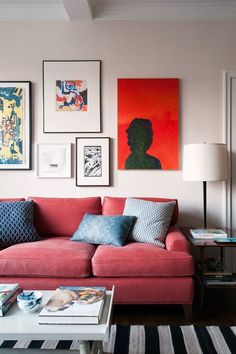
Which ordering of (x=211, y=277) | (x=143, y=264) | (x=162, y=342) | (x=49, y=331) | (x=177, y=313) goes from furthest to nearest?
1. (x=211, y=277)
2. (x=177, y=313)
3. (x=143, y=264)
4. (x=162, y=342)
5. (x=49, y=331)

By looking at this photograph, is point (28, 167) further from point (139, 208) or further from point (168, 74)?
point (168, 74)

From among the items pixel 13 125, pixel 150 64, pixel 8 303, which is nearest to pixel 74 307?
pixel 8 303

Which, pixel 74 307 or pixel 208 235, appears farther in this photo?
pixel 208 235

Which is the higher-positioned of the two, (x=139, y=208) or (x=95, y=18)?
(x=95, y=18)

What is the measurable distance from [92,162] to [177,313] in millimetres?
1651

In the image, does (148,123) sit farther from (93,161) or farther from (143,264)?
(143,264)

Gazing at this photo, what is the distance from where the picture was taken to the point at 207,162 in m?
2.71

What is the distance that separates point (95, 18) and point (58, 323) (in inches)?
→ 116

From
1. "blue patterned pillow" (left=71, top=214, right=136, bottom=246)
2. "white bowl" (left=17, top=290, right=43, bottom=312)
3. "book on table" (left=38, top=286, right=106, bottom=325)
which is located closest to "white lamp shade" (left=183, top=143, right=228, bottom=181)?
"blue patterned pillow" (left=71, top=214, right=136, bottom=246)

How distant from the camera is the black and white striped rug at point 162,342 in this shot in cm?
180

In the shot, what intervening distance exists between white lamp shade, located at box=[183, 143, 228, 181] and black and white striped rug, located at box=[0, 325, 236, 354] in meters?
1.24

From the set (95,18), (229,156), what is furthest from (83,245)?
(95,18)

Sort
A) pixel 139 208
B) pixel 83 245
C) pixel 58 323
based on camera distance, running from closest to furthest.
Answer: pixel 58 323 → pixel 83 245 → pixel 139 208

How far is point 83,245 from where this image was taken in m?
2.45
